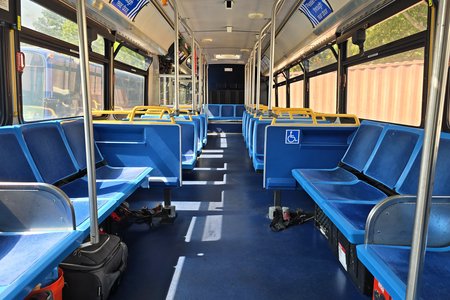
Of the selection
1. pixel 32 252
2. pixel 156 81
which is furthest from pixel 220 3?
pixel 32 252

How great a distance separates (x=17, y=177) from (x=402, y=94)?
10.8 feet

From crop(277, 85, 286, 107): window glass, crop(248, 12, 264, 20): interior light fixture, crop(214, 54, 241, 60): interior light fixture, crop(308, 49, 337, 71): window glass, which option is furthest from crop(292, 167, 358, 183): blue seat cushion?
crop(214, 54, 241, 60): interior light fixture

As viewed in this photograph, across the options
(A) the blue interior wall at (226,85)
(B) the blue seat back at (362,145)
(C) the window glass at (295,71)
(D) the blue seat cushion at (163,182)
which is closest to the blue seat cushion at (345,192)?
(B) the blue seat back at (362,145)

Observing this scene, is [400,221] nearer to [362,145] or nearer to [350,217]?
Result: [350,217]

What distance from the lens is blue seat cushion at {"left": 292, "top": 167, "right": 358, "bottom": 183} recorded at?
3.19m

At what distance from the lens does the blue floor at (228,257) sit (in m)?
2.39

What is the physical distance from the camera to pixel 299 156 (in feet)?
12.1

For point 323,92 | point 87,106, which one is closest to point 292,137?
point 87,106

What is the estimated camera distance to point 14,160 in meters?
2.34

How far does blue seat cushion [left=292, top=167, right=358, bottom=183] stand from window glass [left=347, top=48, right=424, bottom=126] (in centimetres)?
72

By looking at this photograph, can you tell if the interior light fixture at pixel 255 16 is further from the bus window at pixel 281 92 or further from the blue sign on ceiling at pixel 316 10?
the bus window at pixel 281 92

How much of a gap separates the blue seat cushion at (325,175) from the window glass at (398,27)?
4.41 feet

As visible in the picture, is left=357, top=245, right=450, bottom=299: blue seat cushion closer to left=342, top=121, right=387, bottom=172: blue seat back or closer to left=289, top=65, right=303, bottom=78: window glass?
left=342, top=121, right=387, bottom=172: blue seat back

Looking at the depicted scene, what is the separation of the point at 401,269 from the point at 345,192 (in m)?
1.35
